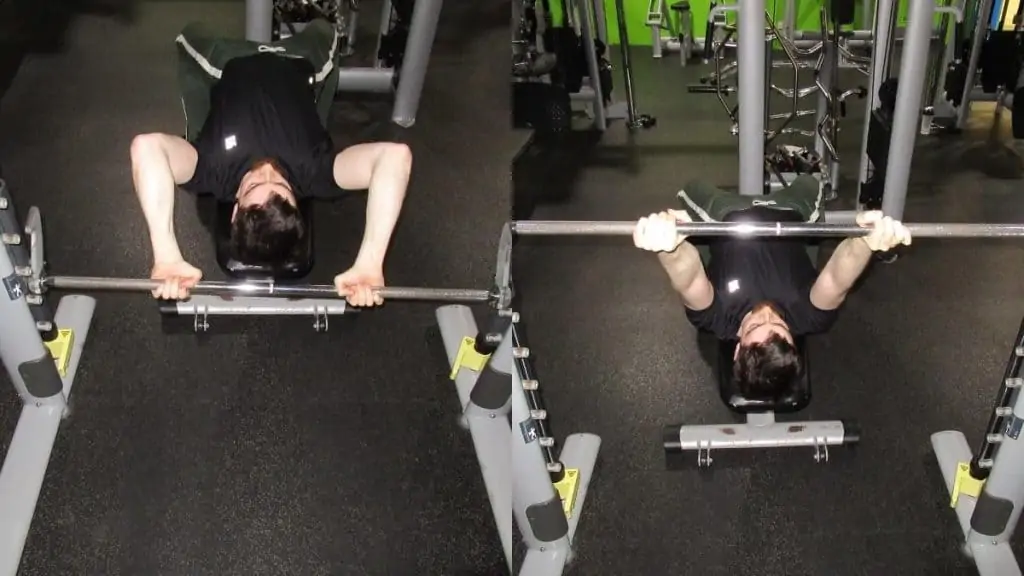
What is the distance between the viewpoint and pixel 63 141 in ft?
10.5

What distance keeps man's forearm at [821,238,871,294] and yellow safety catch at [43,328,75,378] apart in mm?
1951

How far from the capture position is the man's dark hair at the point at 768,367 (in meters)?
2.11

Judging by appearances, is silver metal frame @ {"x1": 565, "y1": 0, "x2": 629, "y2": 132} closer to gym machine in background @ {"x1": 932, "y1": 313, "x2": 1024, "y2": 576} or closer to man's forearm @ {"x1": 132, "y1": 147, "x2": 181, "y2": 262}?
man's forearm @ {"x1": 132, "y1": 147, "x2": 181, "y2": 262}

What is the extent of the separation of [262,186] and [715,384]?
1333mm

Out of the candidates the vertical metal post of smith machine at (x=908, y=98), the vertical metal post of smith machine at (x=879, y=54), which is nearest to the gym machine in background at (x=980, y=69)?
the vertical metal post of smith machine at (x=879, y=54)

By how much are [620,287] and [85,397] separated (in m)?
1.56

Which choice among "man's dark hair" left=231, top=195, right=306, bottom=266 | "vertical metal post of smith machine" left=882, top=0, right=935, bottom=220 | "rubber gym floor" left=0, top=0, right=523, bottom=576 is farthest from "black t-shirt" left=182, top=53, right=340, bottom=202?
"vertical metal post of smith machine" left=882, top=0, right=935, bottom=220

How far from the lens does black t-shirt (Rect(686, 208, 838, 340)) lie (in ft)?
7.39

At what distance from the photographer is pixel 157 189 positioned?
2094 millimetres

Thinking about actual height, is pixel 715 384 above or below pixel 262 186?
below

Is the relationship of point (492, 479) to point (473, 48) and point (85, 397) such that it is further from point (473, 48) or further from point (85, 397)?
point (473, 48)

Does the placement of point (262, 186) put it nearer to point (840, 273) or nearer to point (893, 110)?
point (840, 273)

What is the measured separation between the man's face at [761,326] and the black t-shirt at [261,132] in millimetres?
1112

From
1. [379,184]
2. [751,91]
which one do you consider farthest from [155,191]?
[751,91]
